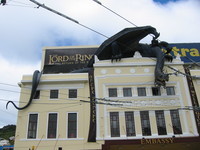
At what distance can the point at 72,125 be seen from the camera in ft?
67.1

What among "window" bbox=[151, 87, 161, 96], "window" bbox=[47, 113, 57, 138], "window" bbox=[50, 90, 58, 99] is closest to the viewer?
"window" bbox=[47, 113, 57, 138]

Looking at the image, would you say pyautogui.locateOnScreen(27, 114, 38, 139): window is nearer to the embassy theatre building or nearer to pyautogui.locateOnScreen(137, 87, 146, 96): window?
the embassy theatre building

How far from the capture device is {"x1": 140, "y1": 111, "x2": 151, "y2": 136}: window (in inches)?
774

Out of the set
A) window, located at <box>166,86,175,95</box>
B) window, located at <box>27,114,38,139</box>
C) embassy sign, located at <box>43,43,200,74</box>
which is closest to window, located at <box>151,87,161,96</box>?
window, located at <box>166,86,175,95</box>

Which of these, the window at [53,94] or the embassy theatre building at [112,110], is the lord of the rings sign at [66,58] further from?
the window at [53,94]

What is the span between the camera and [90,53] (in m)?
33.6

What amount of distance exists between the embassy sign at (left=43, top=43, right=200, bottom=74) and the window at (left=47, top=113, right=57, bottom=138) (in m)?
11.3

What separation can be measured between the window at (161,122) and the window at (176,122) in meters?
0.92

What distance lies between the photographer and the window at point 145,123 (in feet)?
64.5

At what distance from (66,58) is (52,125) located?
14735 mm

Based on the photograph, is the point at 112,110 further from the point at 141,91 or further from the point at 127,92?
the point at 141,91

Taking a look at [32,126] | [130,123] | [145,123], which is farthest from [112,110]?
[32,126]

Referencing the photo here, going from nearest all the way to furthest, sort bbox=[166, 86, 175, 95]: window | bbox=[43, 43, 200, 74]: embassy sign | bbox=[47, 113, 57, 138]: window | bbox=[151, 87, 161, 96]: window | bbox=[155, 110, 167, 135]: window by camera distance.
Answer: bbox=[155, 110, 167, 135]: window
bbox=[47, 113, 57, 138]: window
bbox=[151, 87, 161, 96]: window
bbox=[166, 86, 175, 95]: window
bbox=[43, 43, 200, 74]: embassy sign

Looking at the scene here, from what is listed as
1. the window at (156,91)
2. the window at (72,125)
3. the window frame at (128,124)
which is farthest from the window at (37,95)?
the window at (156,91)
